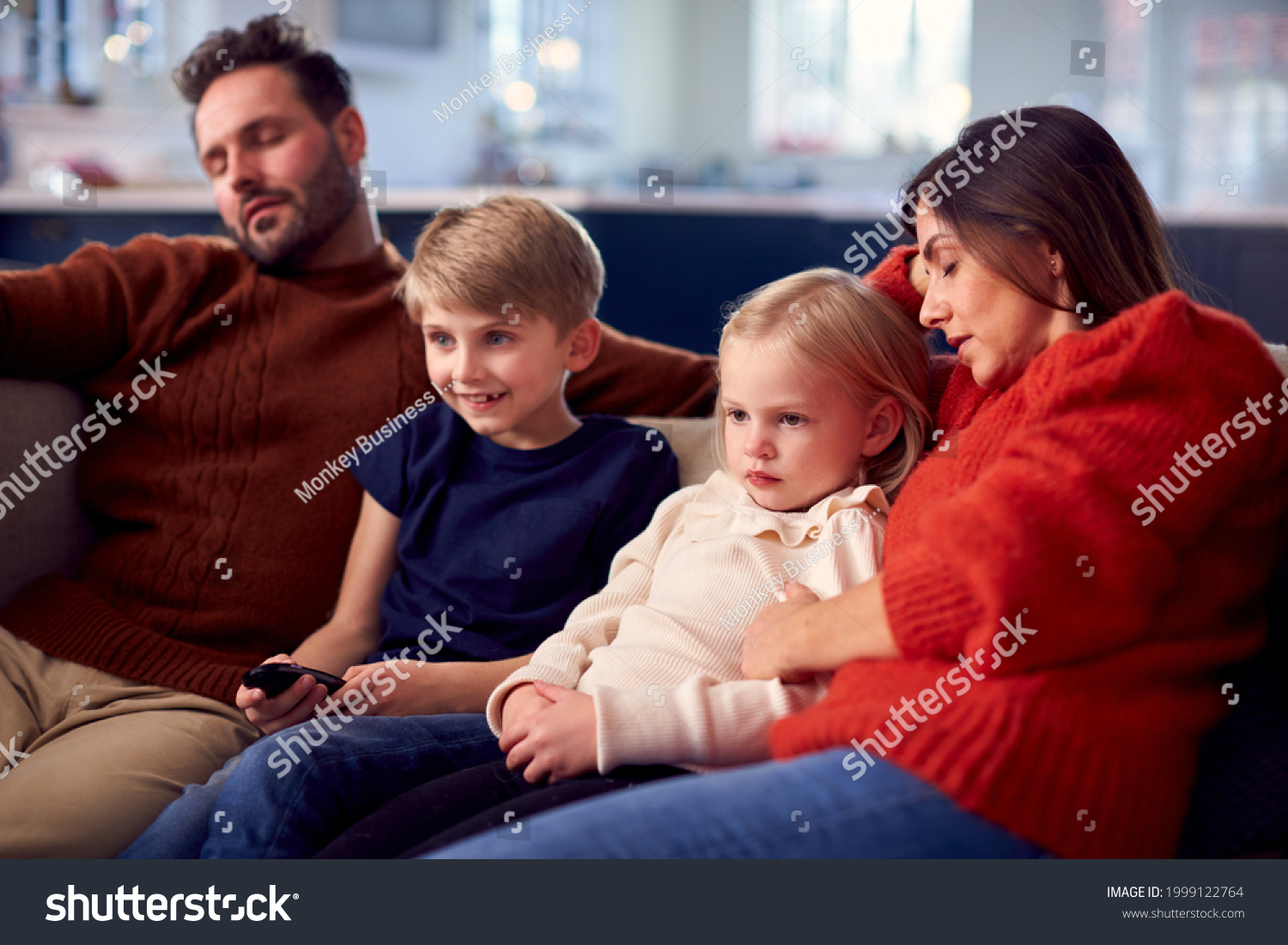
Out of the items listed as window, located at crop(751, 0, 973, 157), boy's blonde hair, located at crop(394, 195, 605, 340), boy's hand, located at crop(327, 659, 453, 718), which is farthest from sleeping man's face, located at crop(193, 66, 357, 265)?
window, located at crop(751, 0, 973, 157)

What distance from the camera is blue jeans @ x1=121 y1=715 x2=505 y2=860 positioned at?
97cm

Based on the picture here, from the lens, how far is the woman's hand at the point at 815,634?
84 cm

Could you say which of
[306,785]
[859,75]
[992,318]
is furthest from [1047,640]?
[859,75]

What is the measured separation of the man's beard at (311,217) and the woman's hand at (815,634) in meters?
0.91

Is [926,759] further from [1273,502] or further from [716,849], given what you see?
[1273,502]

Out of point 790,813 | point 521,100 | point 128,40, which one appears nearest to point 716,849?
point 790,813

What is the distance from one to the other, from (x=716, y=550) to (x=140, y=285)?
35.6 inches

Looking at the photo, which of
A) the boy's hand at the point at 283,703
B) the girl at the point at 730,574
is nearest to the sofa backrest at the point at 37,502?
the boy's hand at the point at 283,703

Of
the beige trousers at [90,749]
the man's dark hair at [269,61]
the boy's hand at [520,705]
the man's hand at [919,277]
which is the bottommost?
the beige trousers at [90,749]

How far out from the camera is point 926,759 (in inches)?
29.6

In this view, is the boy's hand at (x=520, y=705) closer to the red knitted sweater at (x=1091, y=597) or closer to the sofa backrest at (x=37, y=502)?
the red knitted sweater at (x=1091, y=597)

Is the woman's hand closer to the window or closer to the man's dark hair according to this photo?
the man's dark hair

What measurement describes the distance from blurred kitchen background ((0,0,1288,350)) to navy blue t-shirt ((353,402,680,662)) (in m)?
0.50

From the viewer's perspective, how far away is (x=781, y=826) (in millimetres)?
759
